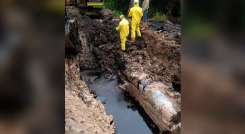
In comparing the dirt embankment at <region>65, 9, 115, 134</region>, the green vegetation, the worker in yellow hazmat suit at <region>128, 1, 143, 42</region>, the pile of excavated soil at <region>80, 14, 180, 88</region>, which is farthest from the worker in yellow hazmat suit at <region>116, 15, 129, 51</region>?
the green vegetation

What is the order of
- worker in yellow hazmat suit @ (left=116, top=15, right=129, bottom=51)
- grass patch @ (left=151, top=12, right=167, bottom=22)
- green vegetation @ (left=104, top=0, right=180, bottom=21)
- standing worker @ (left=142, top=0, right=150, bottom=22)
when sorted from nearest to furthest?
1. worker in yellow hazmat suit @ (left=116, top=15, right=129, bottom=51)
2. green vegetation @ (left=104, top=0, right=180, bottom=21)
3. standing worker @ (left=142, top=0, right=150, bottom=22)
4. grass patch @ (left=151, top=12, right=167, bottom=22)

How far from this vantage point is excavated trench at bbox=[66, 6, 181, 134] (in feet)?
25.2

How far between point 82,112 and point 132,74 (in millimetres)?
3091

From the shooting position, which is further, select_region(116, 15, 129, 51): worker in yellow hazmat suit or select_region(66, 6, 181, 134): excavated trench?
select_region(116, 15, 129, 51): worker in yellow hazmat suit

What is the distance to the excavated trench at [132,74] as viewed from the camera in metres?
7.67

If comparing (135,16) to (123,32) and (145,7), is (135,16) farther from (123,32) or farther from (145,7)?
(145,7)

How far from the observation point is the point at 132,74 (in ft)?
31.8

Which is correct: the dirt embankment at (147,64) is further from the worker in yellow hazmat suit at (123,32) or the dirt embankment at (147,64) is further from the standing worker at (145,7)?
the standing worker at (145,7)

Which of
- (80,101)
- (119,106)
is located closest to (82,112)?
(80,101)

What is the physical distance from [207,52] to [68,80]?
7.22 m

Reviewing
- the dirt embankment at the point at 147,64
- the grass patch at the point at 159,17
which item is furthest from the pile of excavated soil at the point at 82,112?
the grass patch at the point at 159,17

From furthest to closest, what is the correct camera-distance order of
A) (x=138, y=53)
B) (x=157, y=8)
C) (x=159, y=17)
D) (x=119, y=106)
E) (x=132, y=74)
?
1. (x=157, y=8)
2. (x=159, y=17)
3. (x=138, y=53)
4. (x=132, y=74)
5. (x=119, y=106)

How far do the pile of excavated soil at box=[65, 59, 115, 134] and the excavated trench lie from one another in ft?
1.22

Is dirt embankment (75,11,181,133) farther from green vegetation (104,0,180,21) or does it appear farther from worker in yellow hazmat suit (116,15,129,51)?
green vegetation (104,0,180,21)
